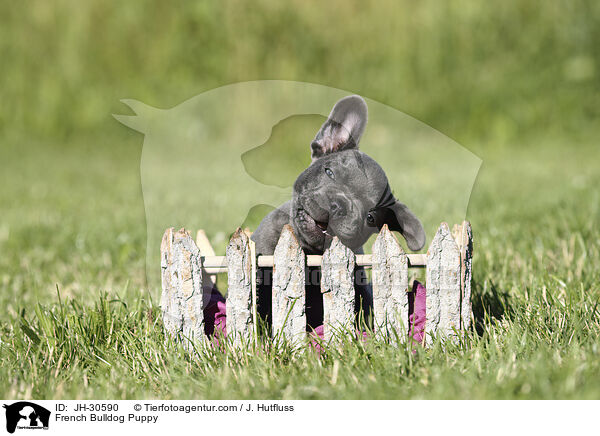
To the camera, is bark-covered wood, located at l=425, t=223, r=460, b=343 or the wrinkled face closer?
the wrinkled face

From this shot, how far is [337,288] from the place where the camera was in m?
2.44

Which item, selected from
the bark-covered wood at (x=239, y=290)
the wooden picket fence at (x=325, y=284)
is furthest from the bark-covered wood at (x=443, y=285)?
the bark-covered wood at (x=239, y=290)

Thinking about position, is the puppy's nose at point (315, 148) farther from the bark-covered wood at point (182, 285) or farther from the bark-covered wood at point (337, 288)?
the bark-covered wood at point (182, 285)

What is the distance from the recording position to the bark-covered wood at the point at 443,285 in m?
2.39

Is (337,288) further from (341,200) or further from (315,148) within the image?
(315,148)

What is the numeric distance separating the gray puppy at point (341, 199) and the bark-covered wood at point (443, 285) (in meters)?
0.09

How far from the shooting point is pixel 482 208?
17.8ft

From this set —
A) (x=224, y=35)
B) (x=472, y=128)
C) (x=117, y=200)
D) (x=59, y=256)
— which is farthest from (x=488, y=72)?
(x=59, y=256)

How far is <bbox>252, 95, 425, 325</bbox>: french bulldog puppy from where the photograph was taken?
2297 mm

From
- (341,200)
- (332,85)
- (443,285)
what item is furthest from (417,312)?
(332,85)
